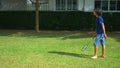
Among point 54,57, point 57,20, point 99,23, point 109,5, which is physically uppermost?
point 109,5

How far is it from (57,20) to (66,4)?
271 centimetres

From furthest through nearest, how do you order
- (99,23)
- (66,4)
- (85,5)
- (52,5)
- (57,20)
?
(52,5)
(66,4)
(85,5)
(57,20)
(99,23)

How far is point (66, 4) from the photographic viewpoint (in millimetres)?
25922

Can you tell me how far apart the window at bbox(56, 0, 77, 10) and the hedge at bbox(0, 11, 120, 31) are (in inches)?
86.2

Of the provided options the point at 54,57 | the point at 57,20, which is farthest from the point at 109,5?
the point at 54,57

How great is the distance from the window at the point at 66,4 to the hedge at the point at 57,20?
2189 mm

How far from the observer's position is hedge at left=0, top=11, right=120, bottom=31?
22656mm

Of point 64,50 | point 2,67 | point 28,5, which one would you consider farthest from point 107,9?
point 2,67

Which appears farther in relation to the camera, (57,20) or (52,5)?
(52,5)

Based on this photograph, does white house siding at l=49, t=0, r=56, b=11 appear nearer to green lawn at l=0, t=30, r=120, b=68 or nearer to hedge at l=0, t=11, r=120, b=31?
hedge at l=0, t=11, r=120, b=31

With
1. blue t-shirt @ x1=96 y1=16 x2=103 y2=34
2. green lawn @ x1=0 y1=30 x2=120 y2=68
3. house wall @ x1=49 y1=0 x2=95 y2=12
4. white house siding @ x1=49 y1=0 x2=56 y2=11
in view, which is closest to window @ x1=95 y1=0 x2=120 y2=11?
house wall @ x1=49 y1=0 x2=95 y2=12

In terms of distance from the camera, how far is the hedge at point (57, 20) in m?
22.7

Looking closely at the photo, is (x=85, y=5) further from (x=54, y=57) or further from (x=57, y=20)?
(x=54, y=57)

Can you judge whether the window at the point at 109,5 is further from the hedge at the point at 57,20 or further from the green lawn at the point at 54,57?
the green lawn at the point at 54,57
